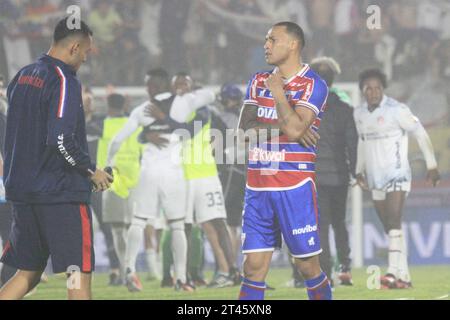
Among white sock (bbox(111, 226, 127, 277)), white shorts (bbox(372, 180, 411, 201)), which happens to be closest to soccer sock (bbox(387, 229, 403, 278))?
white shorts (bbox(372, 180, 411, 201))

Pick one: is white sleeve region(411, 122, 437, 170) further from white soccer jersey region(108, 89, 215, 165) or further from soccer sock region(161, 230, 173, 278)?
soccer sock region(161, 230, 173, 278)

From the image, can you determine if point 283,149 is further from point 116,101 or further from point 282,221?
point 116,101

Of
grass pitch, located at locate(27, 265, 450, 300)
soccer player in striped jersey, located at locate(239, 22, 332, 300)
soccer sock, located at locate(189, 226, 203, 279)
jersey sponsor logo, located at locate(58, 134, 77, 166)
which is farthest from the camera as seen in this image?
soccer sock, located at locate(189, 226, 203, 279)

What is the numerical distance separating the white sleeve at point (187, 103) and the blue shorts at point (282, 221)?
10.3 feet

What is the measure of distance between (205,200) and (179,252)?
0.52 meters

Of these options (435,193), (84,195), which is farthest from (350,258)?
(84,195)

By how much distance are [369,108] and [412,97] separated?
69 centimetres

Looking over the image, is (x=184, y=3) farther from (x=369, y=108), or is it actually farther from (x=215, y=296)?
(x=215, y=296)

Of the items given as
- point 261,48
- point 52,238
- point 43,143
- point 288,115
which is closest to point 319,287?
point 288,115

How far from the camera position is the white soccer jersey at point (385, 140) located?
1020 cm

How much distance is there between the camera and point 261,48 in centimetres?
1081

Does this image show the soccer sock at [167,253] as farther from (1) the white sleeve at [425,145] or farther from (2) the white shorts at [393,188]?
(1) the white sleeve at [425,145]

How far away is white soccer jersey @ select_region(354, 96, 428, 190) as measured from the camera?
33.4ft

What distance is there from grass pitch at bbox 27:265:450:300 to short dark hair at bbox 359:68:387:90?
1713 millimetres
